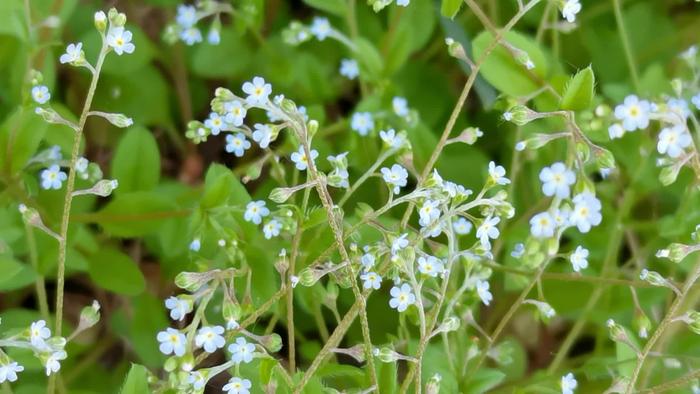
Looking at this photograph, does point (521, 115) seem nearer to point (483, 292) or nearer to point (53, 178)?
point (483, 292)

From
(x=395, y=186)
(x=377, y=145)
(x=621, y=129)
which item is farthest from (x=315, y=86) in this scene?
(x=621, y=129)

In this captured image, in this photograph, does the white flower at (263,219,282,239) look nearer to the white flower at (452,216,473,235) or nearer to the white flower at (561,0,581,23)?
the white flower at (452,216,473,235)

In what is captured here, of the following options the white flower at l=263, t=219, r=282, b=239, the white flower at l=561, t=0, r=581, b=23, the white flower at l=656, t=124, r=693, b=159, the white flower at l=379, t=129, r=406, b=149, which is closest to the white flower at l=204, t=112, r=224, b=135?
the white flower at l=263, t=219, r=282, b=239

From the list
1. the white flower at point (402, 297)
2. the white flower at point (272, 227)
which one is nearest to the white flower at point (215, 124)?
the white flower at point (272, 227)

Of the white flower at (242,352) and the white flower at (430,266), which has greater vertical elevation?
the white flower at (430,266)

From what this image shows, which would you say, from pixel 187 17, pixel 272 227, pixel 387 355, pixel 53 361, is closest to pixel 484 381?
pixel 387 355

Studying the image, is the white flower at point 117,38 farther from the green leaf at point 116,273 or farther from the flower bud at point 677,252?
the flower bud at point 677,252
